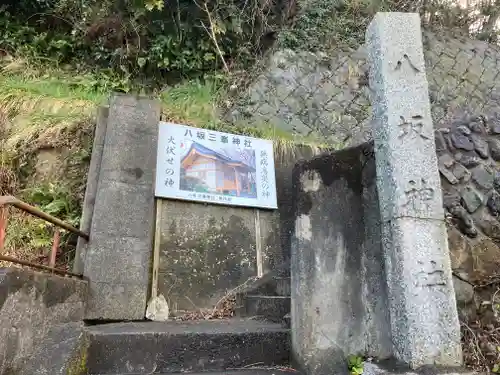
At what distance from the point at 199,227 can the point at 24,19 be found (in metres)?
5.92

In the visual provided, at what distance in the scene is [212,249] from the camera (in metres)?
5.22

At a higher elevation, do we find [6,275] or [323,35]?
[323,35]

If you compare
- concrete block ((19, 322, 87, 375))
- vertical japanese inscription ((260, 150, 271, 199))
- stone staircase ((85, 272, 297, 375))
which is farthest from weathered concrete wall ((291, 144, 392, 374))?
vertical japanese inscription ((260, 150, 271, 199))

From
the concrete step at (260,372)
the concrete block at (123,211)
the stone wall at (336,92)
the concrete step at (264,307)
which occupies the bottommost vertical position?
the concrete step at (260,372)

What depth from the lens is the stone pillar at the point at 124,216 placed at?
4285 mm

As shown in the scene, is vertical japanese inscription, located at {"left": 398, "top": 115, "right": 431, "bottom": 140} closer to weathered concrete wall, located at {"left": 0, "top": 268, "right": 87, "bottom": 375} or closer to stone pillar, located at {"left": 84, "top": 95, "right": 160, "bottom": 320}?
weathered concrete wall, located at {"left": 0, "top": 268, "right": 87, "bottom": 375}

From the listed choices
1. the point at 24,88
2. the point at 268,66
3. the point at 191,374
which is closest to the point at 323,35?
the point at 268,66

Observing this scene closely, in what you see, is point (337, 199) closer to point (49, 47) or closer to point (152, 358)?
point (152, 358)

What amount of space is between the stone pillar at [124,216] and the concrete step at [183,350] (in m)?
1.27

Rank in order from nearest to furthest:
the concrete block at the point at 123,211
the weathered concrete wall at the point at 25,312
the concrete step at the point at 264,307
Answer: the weathered concrete wall at the point at 25,312 < the concrete step at the point at 264,307 < the concrete block at the point at 123,211

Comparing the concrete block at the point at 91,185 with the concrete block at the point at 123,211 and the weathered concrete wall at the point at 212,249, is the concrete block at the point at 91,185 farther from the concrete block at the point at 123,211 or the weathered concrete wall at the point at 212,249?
the weathered concrete wall at the point at 212,249

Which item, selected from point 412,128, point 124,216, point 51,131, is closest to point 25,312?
point 124,216

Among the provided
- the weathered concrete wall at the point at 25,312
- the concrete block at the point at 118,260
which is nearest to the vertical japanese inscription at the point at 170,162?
the concrete block at the point at 118,260

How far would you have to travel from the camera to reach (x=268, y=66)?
8.21 meters
